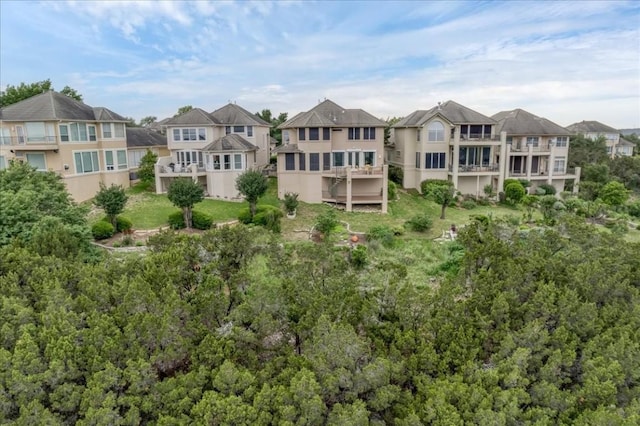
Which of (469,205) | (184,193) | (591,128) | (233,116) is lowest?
(469,205)

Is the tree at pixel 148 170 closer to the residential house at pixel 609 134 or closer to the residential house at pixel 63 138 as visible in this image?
the residential house at pixel 63 138

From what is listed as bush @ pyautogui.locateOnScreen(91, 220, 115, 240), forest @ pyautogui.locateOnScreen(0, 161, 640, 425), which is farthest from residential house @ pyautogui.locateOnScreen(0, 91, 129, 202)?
forest @ pyautogui.locateOnScreen(0, 161, 640, 425)

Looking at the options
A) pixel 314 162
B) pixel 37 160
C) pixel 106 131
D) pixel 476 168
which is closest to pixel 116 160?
pixel 106 131

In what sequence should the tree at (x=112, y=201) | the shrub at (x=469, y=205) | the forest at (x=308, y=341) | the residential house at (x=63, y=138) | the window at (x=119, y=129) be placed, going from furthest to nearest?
the window at (x=119, y=129) → the shrub at (x=469, y=205) → the residential house at (x=63, y=138) → the tree at (x=112, y=201) → the forest at (x=308, y=341)

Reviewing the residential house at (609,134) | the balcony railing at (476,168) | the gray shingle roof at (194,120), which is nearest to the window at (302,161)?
the gray shingle roof at (194,120)

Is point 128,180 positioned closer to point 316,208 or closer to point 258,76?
point 258,76

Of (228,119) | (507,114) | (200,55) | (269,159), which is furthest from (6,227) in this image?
(507,114)

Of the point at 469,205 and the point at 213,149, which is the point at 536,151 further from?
the point at 213,149

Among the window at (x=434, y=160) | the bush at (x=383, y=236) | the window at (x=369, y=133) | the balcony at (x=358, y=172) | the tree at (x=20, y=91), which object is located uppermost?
the tree at (x=20, y=91)
